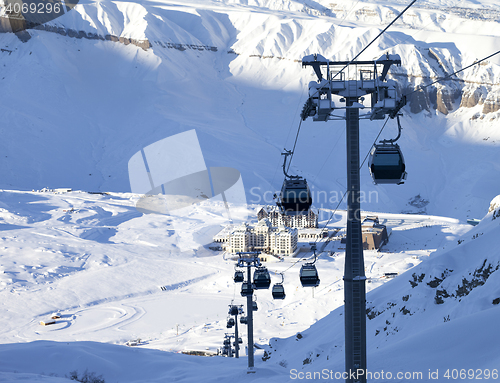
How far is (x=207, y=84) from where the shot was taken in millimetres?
136250

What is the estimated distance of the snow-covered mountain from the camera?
16703 mm


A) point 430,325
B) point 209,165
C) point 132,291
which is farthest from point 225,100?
point 430,325

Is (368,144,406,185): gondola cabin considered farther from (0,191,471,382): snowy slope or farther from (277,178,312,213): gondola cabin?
(0,191,471,382): snowy slope

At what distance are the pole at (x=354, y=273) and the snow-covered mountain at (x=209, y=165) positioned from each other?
1865 millimetres

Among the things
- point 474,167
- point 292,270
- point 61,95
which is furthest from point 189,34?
point 292,270

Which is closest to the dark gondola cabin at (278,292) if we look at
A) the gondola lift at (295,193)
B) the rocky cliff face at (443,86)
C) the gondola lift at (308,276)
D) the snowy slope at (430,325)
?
the snowy slope at (430,325)

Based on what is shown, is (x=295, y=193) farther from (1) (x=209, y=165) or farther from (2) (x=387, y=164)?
(1) (x=209, y=165)

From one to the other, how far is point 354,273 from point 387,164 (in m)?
1.69

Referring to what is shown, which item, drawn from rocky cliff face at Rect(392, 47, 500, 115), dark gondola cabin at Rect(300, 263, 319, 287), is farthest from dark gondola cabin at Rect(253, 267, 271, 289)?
rocky cliff face at Rect(392, 47, 500, 115)

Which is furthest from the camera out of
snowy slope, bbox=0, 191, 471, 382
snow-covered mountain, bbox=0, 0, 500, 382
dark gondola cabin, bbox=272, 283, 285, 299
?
snowy slope, bbox=0, 191, 471, 382

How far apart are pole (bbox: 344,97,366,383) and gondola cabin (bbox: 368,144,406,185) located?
0.50m

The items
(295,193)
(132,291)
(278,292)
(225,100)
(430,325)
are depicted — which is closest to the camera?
(295,193)

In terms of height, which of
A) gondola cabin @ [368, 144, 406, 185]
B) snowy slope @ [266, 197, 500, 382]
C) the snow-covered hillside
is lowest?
snowy slope @ [266, 197, 500, 382]

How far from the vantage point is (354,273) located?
676 centimetres
